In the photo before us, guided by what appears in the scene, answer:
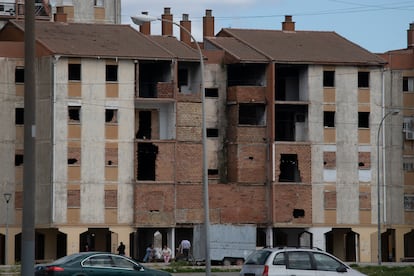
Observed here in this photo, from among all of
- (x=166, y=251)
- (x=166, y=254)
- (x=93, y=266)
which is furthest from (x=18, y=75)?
(x=93, y=266)

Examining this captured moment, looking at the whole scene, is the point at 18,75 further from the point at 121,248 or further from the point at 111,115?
the point at 121,248

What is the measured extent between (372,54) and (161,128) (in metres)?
15.5

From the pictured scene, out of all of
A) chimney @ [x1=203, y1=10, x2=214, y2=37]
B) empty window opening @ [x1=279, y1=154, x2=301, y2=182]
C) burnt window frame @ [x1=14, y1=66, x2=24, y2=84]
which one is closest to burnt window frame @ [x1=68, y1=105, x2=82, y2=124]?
burnt window frame @ [x1=14, y1=66, x2=24, y2=84]

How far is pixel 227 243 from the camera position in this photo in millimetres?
77250

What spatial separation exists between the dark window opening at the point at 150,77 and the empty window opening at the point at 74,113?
224 inches

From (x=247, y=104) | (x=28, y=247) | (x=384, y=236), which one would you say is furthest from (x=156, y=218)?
(x=28, y=247)

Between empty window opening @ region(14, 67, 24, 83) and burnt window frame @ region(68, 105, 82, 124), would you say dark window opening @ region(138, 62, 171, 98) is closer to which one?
burnt window frame @ region(68, 105, 82, 124)

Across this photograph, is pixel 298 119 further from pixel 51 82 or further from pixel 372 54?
pixel 51 82

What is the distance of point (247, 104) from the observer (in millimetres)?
83750

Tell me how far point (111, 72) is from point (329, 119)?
1512 cm

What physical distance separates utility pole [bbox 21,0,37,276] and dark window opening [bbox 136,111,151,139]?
204 ft

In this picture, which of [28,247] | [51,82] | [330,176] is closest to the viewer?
[28,247]

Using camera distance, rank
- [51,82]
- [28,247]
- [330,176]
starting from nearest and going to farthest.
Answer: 1. [28,247]
2. [51,82]
3. [330,176]

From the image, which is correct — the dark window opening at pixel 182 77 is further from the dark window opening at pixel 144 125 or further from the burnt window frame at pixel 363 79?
the burnt window frame at pixel 363 79
